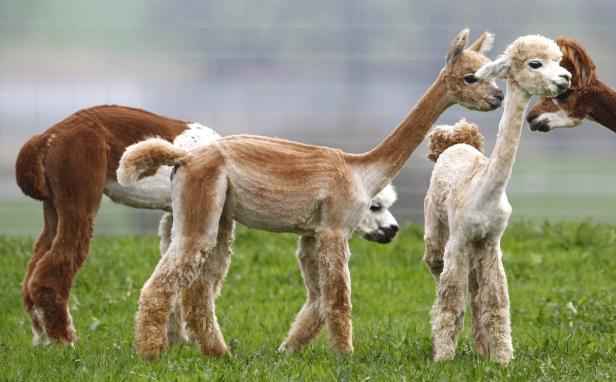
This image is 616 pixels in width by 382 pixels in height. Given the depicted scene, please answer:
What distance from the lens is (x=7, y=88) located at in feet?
51.2

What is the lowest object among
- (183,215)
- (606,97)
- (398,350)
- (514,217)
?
(514,217)

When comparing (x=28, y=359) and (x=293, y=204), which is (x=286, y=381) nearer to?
(x=293, y=204)

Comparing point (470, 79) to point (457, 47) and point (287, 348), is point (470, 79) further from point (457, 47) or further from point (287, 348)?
point (287, 348)

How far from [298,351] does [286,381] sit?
1314 mm

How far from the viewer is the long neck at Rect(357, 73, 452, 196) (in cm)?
808

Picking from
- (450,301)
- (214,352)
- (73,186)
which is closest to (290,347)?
(214,352)

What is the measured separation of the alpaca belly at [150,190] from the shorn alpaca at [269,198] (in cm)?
135

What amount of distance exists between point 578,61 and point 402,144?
A: 1.43m

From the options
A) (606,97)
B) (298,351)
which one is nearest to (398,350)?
(298,351)

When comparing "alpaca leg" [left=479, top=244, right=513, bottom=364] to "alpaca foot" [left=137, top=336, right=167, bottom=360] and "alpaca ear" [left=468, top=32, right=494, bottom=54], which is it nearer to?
"alpaca ear" [left=468, top=32, right=494, bottom=54]

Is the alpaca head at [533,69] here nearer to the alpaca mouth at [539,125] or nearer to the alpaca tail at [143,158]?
the alpaca mouth at [539,125]

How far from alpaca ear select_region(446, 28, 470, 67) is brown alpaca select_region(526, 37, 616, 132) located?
902mm

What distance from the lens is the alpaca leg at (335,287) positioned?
7.80 meters

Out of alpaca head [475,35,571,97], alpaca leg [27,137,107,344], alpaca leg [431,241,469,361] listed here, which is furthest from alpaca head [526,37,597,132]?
alpaca leg [27,137,107,344]
